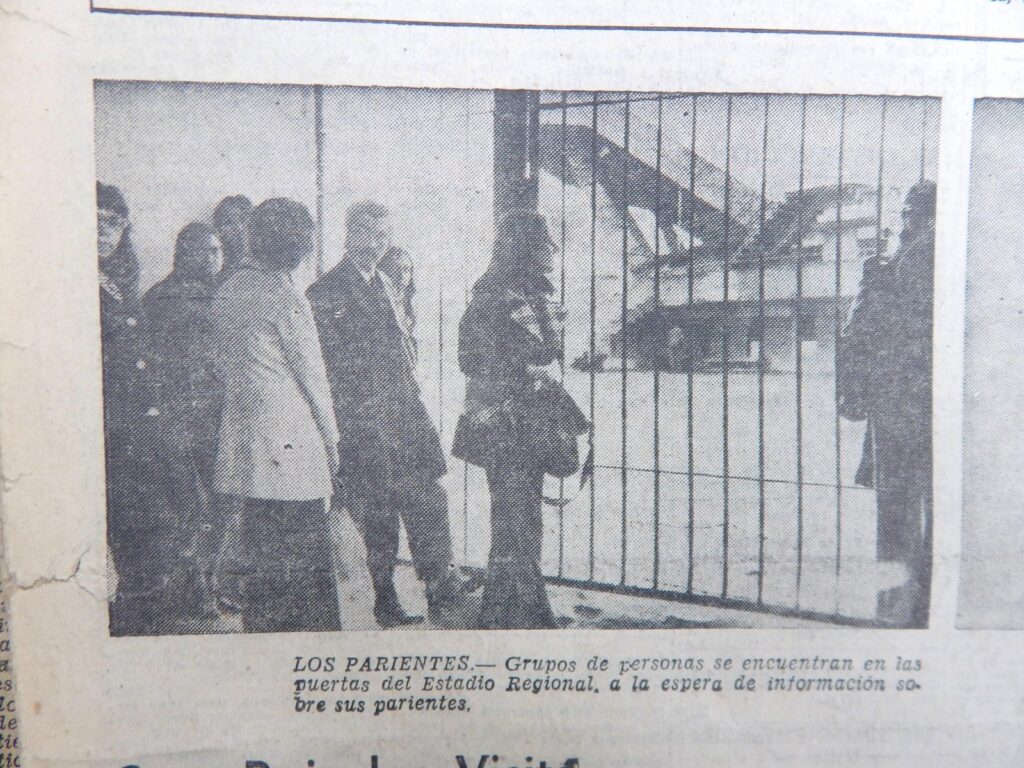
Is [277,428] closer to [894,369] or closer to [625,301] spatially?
[625,301]

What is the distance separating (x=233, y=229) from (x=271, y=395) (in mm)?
123

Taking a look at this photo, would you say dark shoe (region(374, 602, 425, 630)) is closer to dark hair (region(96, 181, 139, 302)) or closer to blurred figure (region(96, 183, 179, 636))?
blurred figure (region(96, 183, 179, 636))

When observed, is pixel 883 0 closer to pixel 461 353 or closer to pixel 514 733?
pixel 461 353

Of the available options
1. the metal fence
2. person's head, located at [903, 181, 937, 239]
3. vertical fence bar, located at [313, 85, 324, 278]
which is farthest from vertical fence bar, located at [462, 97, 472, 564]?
person's head, located at [903, 181, 937, 239]

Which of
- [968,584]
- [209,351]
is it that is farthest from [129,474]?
[968,584]

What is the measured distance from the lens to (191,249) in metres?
0.56

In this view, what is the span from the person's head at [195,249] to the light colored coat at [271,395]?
0.9 inches

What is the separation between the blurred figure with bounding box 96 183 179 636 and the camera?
555 mm

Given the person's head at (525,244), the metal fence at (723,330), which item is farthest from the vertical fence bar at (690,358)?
the person's head at (525,244)

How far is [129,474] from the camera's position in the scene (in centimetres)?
56

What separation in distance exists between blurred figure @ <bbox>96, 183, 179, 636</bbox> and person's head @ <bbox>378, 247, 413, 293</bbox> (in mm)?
180

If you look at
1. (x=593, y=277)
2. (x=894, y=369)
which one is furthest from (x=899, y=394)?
(x=593, y=277)

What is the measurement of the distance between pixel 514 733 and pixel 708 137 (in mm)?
462

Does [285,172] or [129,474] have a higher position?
[285,172]
